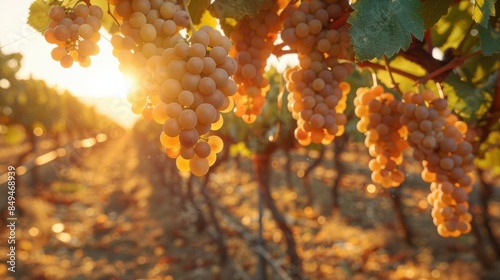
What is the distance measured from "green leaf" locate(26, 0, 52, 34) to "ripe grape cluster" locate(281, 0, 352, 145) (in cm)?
64

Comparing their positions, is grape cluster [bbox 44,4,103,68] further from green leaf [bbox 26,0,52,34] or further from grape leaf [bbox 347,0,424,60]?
grape leaf [bbox 347,0,424,60]

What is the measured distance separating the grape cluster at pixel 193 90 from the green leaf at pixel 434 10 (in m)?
0.59

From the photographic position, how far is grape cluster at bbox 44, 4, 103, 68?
35.5 inches

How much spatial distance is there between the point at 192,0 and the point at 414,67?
120cm

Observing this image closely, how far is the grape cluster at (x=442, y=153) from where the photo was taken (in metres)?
1.31

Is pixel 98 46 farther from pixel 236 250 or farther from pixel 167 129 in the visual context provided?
pixel 236 250

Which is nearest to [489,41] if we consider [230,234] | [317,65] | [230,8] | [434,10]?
[434,10]

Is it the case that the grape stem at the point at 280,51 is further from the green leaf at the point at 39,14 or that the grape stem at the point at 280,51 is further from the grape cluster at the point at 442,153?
the green leaf at the point at 39,14

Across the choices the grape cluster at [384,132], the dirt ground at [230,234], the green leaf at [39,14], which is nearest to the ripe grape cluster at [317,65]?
the grape cluster at [384,132]

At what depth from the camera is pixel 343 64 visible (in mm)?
1299

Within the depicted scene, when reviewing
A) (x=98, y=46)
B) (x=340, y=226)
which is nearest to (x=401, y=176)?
(x=98, y=46)

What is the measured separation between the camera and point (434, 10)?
113 cm

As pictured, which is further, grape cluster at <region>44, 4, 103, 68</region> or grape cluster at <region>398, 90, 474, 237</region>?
grape cluster at <region>398, 90, 474, 237</region>

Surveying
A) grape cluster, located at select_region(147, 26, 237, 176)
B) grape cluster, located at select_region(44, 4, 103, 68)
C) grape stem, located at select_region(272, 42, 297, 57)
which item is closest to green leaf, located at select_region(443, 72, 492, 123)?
grape stem, located at select_region(272, 42, 297, 57)
